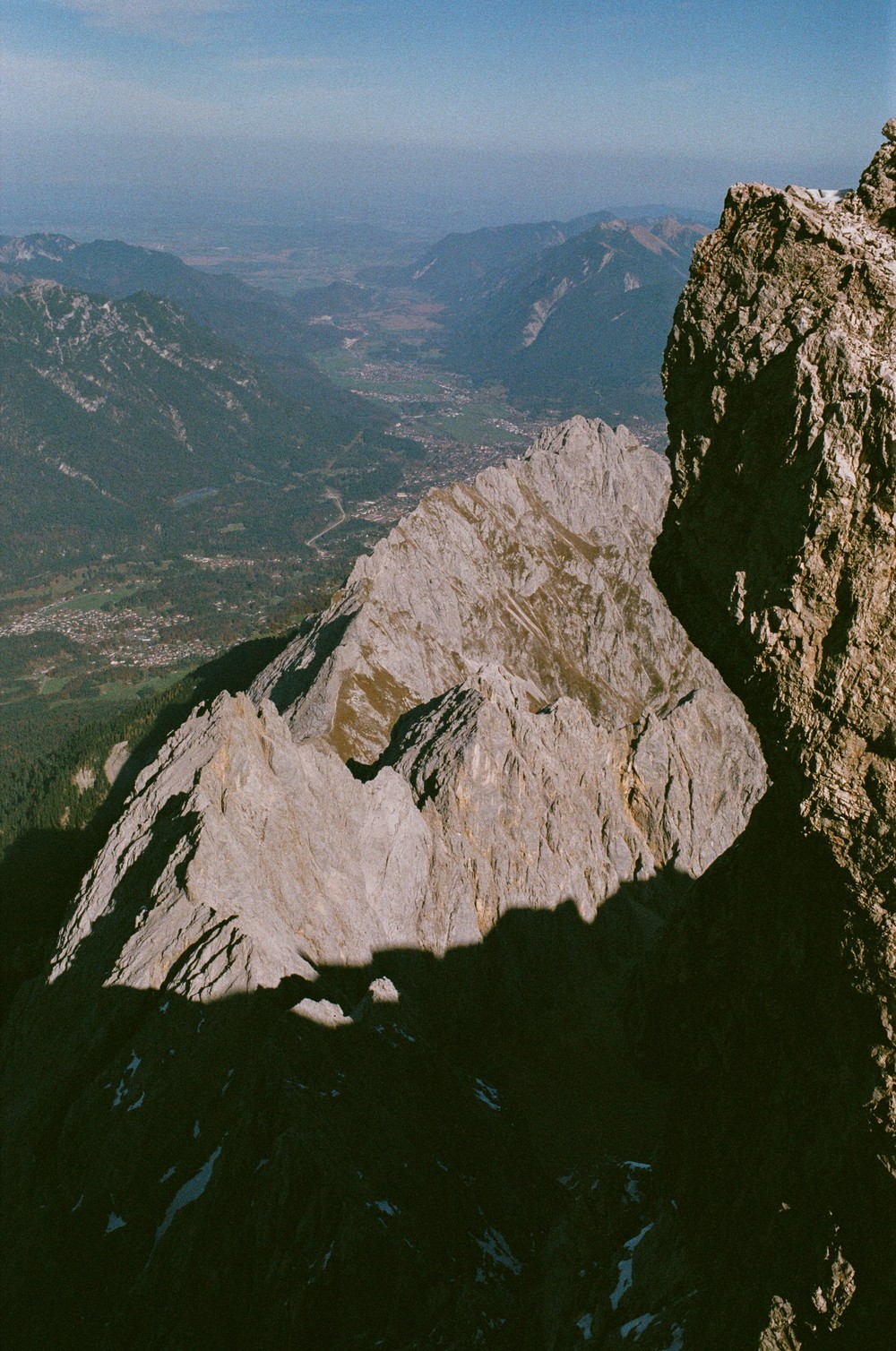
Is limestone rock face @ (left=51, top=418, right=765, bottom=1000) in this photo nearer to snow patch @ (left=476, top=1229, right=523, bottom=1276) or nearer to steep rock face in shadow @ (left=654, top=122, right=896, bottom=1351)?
snow patch @ (left=476, top=1229, right=523, bottom=1276)

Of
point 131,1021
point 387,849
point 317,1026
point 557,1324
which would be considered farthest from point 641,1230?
point 387,849

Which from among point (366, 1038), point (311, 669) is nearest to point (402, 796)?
point (366, 1038)

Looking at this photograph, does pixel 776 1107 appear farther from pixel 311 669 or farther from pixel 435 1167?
pixel 311 669

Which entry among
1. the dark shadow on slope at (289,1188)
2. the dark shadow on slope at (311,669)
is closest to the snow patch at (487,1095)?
the dark shadow on slope at (289,1188)

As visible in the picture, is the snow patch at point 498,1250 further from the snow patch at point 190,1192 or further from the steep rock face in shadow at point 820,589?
the steep rock face in shadow at point 820,589

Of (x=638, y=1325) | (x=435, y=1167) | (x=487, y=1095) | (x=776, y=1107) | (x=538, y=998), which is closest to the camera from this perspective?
(x=776, y=1107)

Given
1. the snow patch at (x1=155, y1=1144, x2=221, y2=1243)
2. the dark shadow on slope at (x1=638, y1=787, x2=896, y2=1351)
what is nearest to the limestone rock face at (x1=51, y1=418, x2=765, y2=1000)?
the snow patch at (x1=155, y1=1144, x2=221, y2=1243)
